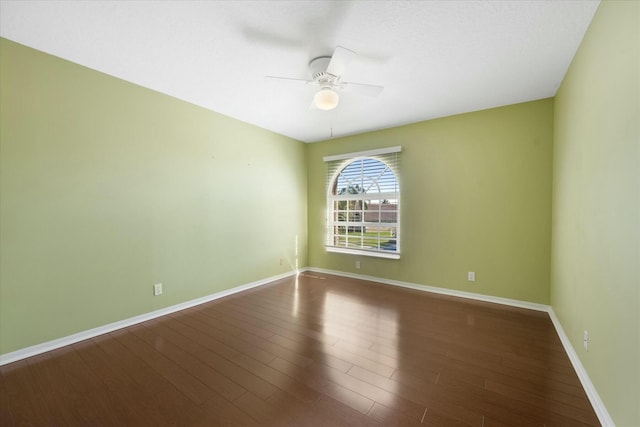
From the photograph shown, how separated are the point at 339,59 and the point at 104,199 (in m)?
2.50

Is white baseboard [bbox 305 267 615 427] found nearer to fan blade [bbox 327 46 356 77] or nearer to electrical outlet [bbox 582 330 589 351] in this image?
electrical outlet [bbox 582 330 589 351]

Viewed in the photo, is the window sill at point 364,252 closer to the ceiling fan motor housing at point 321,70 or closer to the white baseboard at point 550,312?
the white baseboard at point 550,312

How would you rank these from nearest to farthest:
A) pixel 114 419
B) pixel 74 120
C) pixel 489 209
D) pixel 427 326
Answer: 1. pixel 114 419
2. pixel 74 120
3. pixel 427 326
4. pixel 489 209

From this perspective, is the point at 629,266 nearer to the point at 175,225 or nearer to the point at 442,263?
the point at 442,263

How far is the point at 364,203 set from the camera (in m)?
4.37

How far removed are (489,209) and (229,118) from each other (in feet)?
12.1

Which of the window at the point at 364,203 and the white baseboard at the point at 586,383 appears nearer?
the white baseboard at the point at 586,383

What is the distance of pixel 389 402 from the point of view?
62.3 inches

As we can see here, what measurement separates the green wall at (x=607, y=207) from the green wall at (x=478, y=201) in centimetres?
80

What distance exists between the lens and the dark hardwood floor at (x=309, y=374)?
1.48 metres

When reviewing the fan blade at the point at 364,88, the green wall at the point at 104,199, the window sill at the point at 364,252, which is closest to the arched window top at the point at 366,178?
the window sill at the point at 364,252

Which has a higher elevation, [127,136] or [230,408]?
[127,136]

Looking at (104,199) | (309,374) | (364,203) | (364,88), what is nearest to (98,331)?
(104,199)

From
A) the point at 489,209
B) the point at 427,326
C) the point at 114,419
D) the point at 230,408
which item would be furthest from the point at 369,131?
the point at 114,419
